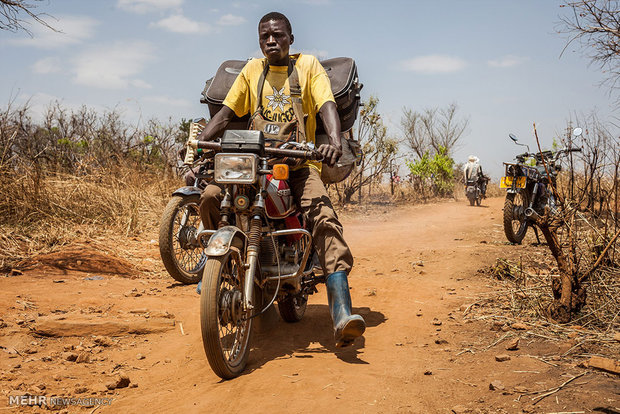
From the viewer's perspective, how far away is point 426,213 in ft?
47.1

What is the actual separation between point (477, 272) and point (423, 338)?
2.27 meters

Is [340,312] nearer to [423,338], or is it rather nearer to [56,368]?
[423,338]

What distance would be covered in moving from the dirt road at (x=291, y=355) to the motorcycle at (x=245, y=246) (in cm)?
27

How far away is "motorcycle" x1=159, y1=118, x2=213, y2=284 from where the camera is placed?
17.4 feet

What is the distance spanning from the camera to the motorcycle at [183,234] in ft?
17.4

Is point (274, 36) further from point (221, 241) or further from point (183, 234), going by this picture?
point (183, 234)

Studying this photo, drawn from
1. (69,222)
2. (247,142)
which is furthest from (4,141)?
(247,142)

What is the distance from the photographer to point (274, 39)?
3.73m

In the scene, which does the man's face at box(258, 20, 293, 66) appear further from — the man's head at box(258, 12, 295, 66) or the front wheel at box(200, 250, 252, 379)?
the front wheel at box(200, 250, 252, 379)

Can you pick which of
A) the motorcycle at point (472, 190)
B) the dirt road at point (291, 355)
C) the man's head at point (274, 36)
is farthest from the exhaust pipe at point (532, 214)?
the motorcycle at point (472, 190)

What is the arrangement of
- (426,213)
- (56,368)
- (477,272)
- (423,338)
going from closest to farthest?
(56,368)
(423,338)
(477,272)
(426,213)

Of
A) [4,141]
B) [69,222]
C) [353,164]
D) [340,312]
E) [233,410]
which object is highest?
[4,141]

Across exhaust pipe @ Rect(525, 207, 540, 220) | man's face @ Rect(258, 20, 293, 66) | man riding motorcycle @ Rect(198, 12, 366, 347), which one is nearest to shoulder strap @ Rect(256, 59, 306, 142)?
man riding motorcycle @ Rect(198, 12, 366, 347)

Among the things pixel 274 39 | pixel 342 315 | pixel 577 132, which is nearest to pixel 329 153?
pixel 342 315
